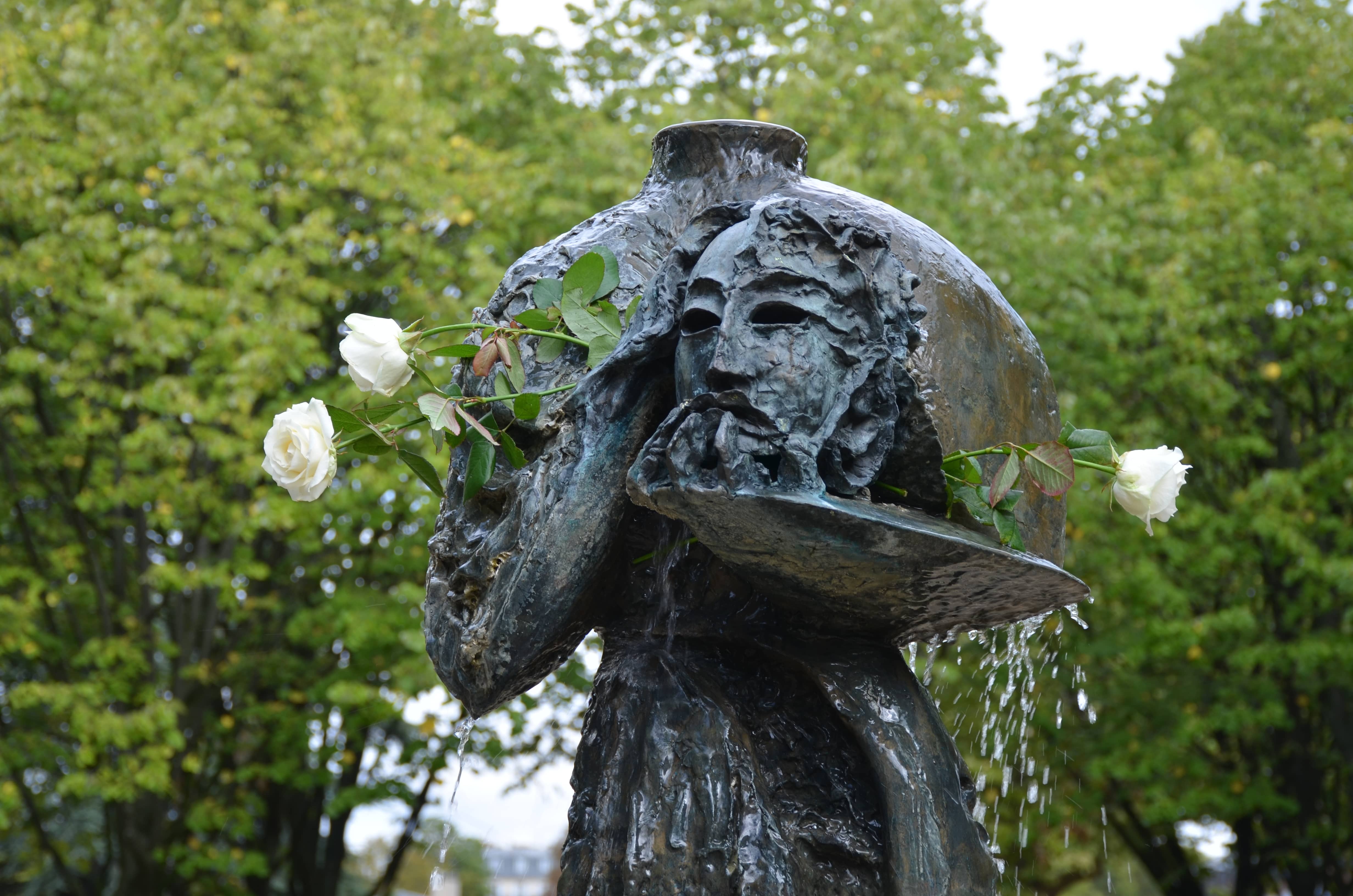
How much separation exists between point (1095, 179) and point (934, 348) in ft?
44.5

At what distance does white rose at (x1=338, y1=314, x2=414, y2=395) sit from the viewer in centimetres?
275

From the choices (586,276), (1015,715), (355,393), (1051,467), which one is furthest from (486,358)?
(1015,715)

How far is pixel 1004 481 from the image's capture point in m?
2.61

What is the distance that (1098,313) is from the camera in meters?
14.2

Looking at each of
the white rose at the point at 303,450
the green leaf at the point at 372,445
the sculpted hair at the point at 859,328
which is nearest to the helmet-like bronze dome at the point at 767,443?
the sculpted hair at the point at 859,328

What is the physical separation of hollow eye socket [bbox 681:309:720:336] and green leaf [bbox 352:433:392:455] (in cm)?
64

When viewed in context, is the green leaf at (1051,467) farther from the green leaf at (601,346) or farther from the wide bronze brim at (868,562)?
the green leaf at (601,346)

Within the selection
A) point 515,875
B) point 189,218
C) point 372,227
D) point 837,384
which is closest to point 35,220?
point 189,218

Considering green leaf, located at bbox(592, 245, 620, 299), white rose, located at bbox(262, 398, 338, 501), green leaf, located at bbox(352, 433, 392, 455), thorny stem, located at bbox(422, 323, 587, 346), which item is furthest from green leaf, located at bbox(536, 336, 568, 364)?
white rose, located at bbox(262, 398, 338, 501)

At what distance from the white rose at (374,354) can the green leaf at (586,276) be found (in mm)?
374

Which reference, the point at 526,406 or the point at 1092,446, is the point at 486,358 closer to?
the point at 526,406

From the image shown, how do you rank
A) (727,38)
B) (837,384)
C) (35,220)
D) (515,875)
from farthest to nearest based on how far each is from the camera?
(515,875) < (727,38) < (35,220) < (837,384)

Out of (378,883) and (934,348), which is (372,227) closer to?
(378,883)

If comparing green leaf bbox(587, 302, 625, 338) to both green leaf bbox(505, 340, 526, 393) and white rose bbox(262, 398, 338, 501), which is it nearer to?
green leaf bbox(505, 340, 526, 393)
